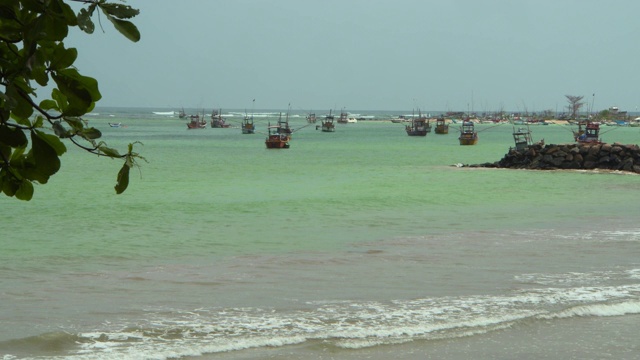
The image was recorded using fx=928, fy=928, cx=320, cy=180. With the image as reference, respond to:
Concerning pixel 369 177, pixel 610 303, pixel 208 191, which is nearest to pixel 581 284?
pixel 610 303

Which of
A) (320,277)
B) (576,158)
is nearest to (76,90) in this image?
(320,277)

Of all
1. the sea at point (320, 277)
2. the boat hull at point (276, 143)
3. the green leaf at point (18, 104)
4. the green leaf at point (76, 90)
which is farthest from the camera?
the boat hull at point (276, 143)

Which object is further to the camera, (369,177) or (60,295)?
(369,177)

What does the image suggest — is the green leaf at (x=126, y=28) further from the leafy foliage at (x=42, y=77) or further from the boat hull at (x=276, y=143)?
the boat hull at (x=276, y=143)

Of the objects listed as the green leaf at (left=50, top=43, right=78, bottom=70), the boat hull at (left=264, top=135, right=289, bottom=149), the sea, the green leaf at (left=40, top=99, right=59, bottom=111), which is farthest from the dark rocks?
the green leaf at (left=50, top=43, right=78, bottom=70)

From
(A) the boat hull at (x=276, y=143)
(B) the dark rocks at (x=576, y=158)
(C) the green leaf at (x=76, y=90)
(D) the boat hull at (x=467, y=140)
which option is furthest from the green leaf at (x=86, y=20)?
(D) the boat hull at (x=467, y=140)

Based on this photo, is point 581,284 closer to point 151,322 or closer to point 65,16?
point 151,322

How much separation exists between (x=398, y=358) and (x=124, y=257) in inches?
231

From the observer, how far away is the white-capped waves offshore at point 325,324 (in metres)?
6.98

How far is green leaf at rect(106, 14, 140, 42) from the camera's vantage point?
5.62ft

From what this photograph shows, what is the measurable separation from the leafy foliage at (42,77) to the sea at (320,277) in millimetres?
5020

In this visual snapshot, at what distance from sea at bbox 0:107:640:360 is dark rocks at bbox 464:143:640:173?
31.9 ft

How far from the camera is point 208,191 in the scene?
2383cm

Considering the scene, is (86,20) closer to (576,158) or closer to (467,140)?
(576,158)
